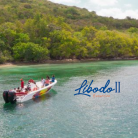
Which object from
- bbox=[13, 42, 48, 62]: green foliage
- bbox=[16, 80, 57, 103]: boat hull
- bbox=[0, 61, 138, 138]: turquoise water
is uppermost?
bbox=[13, 42, 48, 62]: green foliage

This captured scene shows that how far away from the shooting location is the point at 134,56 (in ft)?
322

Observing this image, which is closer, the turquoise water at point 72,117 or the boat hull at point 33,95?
the turquoise water at point 72,117

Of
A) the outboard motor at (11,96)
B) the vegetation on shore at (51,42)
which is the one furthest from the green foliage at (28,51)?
the outboard motor at (11,96)

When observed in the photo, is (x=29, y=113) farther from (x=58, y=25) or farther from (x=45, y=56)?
(x=58, y=25)

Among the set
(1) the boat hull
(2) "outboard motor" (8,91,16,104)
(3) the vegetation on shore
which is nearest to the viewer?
(2) "outboard motor" (8,91,16,104)

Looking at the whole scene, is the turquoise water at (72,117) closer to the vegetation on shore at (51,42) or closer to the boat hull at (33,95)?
the boat hull at (33,95)

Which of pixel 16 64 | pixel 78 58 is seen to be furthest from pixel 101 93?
pixel 78 58

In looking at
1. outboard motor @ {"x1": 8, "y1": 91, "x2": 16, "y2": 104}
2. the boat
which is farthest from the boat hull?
outboard motor @ {"x1": 8, "y1": 91, "x2": 16, "y2": 104}

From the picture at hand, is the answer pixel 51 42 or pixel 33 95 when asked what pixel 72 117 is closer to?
pixel 33 95

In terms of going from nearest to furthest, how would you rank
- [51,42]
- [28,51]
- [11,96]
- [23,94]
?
[11,96] < [23,94] < [28,51] < [51,42]

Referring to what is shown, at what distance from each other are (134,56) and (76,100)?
258ft

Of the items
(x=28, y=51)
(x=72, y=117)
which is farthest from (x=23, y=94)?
(x=28, y=51)

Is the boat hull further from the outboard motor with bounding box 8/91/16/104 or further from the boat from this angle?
the outboard motor with bounding box 8/91/16/104

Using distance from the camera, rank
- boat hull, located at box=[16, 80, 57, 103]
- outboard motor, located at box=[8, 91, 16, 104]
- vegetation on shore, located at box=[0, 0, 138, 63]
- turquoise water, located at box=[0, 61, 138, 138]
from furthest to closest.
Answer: vegetation on shore, located at box=[0, 0, 138, 63] < boat hull, located at box=[16, 80, 57, 103] < outboard motor, located at box=[8, 91, 16, 104] < turquoise water, located at box=[0, 61, 138, 138]
